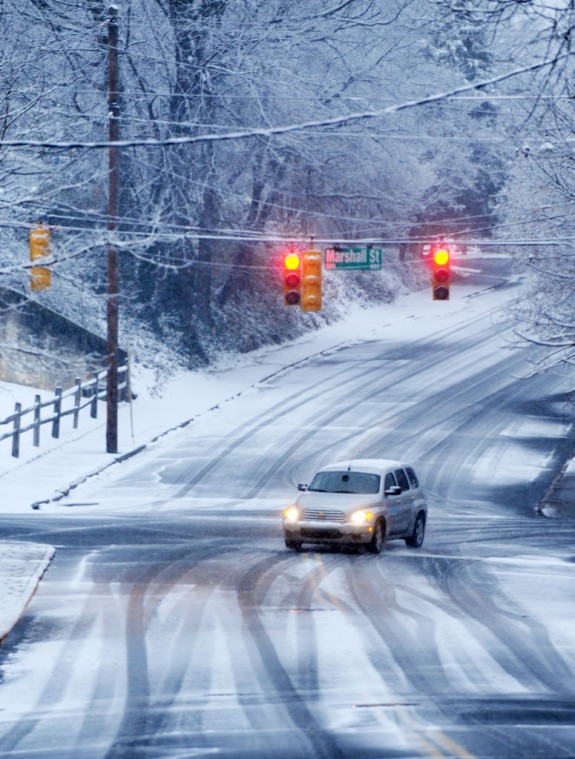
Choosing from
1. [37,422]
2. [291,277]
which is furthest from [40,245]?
[37,422]

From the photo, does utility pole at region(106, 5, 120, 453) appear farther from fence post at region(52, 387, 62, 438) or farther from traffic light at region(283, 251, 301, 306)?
traffic light at region(283, 251, 301, 306)

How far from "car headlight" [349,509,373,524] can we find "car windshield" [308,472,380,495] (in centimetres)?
104

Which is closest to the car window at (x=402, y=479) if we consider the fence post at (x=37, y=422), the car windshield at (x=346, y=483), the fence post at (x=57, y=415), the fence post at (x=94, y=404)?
the car windshield at (x=346, y=483)

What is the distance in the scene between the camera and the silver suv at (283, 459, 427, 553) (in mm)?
23891

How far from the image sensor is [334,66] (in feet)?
168

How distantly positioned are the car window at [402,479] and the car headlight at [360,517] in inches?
81.1

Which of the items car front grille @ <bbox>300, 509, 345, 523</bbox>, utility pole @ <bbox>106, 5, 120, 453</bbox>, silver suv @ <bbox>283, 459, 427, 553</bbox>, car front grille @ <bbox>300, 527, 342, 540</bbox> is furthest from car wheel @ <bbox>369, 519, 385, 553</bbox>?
utility pole @ <bbox>106, 5, 120, 453</bbox>

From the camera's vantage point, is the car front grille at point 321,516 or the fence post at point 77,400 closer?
the car front grille at point 321,516

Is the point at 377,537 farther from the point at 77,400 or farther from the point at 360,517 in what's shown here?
the point at 77,400

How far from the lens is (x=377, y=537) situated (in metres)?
24.2

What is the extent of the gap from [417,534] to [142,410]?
71.7 feet

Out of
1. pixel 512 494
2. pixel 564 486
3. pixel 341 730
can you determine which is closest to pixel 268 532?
pixel 512 494

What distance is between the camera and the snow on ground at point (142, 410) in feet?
73.9

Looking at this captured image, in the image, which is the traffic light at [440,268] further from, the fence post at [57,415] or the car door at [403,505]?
the fence post at [57,415]
